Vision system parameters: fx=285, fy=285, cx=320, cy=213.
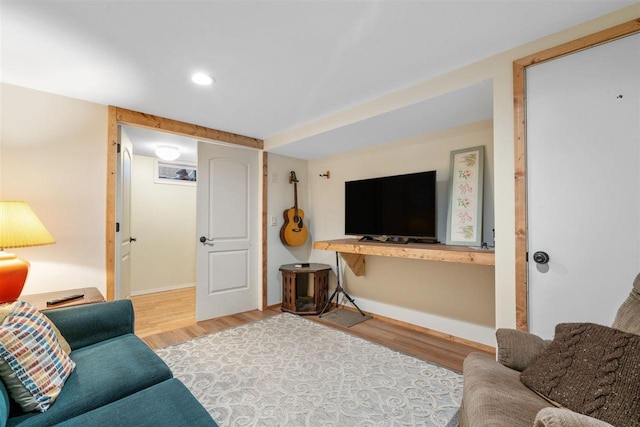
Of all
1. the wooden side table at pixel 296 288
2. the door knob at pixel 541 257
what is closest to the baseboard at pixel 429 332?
the wooden side table at pixel 296 288

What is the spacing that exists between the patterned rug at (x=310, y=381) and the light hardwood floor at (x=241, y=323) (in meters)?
0.18

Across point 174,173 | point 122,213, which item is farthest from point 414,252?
point 174,173

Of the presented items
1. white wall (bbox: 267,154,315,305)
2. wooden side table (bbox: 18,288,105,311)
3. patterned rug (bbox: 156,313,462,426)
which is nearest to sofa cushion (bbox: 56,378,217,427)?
patterned rug (bbox: 156,313,462,426)

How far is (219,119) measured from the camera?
118 inches

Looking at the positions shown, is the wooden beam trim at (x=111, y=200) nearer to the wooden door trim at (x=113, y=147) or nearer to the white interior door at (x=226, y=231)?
the wooden door trim at (x=113, y=147)

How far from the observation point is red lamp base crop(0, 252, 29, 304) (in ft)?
5.48

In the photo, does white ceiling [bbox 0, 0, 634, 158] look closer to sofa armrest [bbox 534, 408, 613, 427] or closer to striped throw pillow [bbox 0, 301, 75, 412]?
striped throw pillow [bbox 0, 301, 75, 412]

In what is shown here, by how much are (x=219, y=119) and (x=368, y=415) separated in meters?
2.88

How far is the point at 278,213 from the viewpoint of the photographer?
13.0ft

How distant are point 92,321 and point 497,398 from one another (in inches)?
83.2

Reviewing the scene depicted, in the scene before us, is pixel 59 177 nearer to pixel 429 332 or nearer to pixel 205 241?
pixel 205 241

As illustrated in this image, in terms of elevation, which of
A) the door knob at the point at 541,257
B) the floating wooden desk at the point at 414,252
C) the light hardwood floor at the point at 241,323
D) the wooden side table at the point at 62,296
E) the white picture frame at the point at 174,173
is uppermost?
the white picture frame at the point at 174,173

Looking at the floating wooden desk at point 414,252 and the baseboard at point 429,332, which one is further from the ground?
the floating wooden desk at point 414,252

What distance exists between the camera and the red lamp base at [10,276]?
5.48 feet
